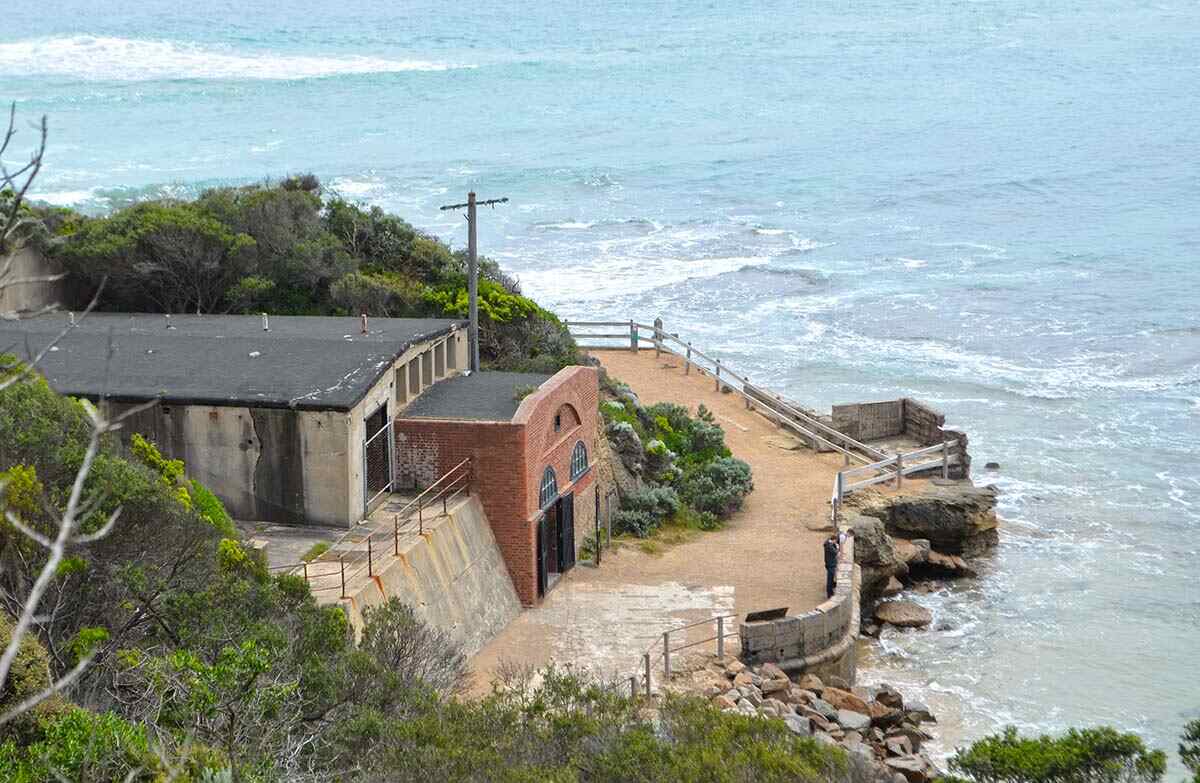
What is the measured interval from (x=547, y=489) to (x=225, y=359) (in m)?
5.40

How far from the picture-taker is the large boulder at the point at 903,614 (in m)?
28.6

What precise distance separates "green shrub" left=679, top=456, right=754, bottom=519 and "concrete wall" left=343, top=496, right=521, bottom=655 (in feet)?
20.4

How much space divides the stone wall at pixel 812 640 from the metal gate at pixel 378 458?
5797 millimetres

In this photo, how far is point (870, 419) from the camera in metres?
36.7

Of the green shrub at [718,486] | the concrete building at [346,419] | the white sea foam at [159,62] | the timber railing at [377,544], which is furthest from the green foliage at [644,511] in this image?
the white sea foam at [159,62]

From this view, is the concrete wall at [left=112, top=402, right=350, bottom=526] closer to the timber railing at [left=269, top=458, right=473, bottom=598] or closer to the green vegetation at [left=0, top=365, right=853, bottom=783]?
the timber railing at [left=269, top=458, right=473, bottom=598]

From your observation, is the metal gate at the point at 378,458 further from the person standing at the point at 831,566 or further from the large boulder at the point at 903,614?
the large boulder at the point at 903,614

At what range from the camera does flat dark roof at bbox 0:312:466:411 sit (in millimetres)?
24000

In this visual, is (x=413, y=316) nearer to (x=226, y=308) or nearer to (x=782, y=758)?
(x=226, y=308)

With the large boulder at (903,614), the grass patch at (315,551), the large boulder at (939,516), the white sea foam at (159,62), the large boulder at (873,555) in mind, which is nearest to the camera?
the grass patch at (315,551)

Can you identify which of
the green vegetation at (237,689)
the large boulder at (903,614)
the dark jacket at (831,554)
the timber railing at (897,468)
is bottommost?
the large boulder at (903,614)

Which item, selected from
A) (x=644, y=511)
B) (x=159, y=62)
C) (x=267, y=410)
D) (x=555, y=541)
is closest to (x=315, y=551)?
(x=267, y=410)

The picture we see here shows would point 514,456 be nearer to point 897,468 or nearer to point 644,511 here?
point 644,511

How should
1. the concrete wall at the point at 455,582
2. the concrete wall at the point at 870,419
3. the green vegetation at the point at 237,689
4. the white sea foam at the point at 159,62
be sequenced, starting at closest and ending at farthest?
1. the green vegetation at the point at 237,689
2. the concrete wall at the point at 455,582
3. the concrete wall at the point at 870,419
4. the white sea foam at the point at 159,62
